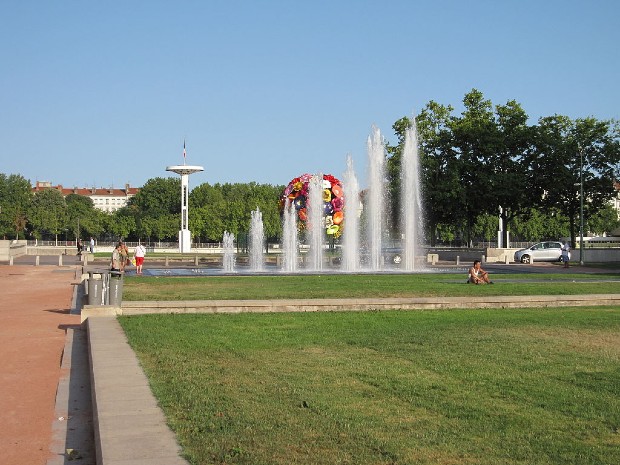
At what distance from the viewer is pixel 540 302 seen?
65.8 ft

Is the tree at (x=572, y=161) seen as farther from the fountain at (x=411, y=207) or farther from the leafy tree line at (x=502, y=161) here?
the fountain at (x=411, y=207)

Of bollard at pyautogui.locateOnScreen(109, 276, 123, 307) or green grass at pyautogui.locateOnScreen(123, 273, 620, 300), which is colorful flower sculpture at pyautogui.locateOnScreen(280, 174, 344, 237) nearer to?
green grass at pyautogui.locateOnScreen(123, 273, 620, 300)

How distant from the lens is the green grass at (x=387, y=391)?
21.0ft

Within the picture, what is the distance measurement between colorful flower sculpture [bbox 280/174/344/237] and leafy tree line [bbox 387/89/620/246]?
8482 mm

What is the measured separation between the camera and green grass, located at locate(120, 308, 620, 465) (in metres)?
6.41

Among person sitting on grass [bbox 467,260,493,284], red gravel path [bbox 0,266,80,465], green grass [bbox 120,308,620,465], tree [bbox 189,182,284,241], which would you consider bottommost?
red gravel path [bbox 0,266,80,465]

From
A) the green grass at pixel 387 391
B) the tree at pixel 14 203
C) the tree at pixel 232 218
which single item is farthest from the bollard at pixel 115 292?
the tree at pixel 14 203

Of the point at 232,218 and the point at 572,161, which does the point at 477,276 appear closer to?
the point at 572,161

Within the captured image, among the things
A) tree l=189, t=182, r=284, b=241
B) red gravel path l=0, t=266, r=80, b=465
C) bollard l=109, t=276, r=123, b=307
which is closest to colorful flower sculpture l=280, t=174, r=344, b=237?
red gravel path l=0, t=266, r=80, b=465

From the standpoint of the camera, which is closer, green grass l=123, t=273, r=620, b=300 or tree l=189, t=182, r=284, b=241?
green grass l=123, t=273, r=620, b=300

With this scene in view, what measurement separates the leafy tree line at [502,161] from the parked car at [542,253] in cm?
503

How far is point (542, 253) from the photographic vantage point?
56281 millimetres

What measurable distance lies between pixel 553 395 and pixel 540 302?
11933 millimetres

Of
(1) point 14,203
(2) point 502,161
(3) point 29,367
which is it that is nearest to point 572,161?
(2) point 502,161
